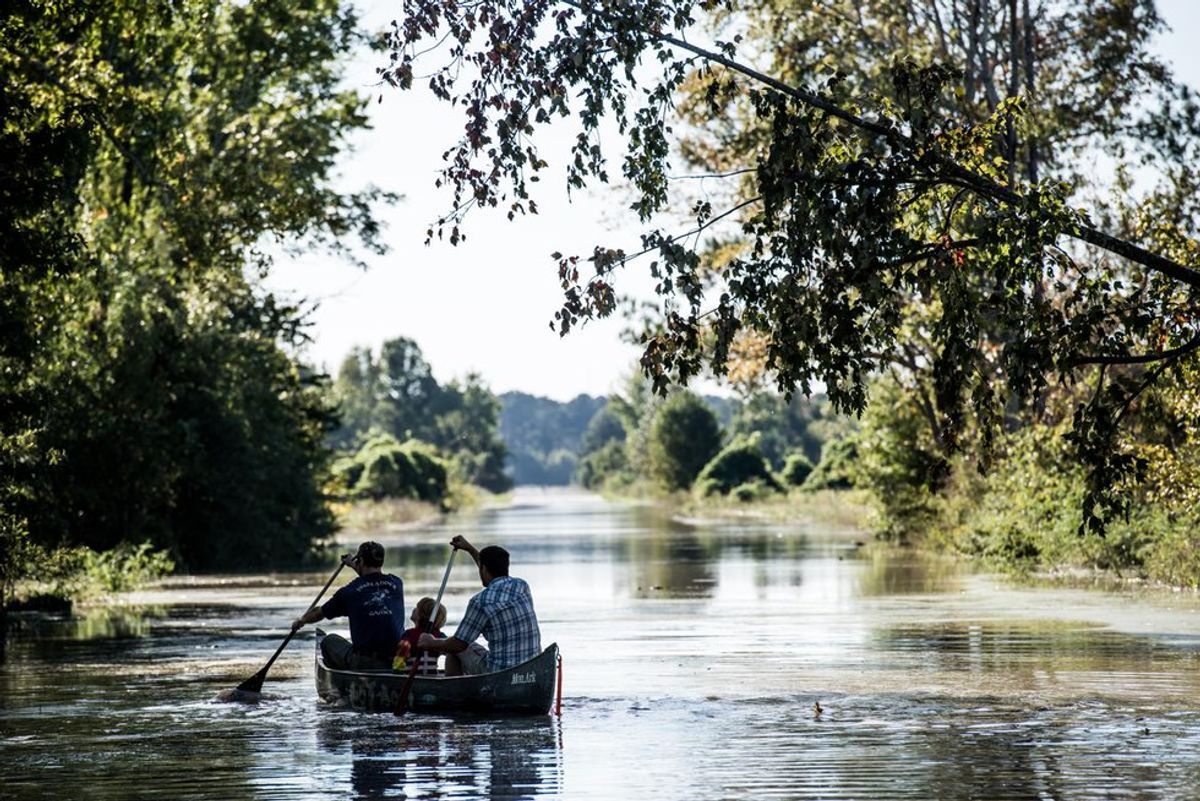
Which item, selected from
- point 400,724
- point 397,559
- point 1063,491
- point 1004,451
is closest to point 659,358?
point 400,724

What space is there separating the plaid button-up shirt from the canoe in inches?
7.0

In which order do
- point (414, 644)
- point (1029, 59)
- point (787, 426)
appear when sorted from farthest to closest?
point (787, 426) → point (1029, 59) → point (414, 644)

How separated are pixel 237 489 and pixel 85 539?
5.90 meters

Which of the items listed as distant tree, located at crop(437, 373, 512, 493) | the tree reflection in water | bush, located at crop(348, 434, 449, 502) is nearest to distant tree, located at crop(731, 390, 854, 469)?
distant tree, located at crop(437, 373, 512, 493)

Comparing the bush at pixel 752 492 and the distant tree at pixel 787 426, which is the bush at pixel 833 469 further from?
the distant tree at pixel 787 426

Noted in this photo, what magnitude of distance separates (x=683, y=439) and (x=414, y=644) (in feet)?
317

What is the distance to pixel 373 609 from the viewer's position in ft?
60.8

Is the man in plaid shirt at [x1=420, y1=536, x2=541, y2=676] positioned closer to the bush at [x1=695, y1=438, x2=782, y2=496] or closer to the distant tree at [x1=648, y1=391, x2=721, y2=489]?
the bush at [x1=695, y1=438, x2=782, y2=496]

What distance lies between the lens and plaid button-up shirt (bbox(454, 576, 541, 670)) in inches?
672

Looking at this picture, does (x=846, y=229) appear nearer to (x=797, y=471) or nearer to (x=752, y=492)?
(x=752, y=492)

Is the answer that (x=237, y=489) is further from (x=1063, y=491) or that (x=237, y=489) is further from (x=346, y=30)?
(x=1063, y=491)

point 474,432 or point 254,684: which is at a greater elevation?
point 474,432

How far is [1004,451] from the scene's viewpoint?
42.1 m

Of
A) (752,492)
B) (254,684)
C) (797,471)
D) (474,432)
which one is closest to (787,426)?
(474,432)
